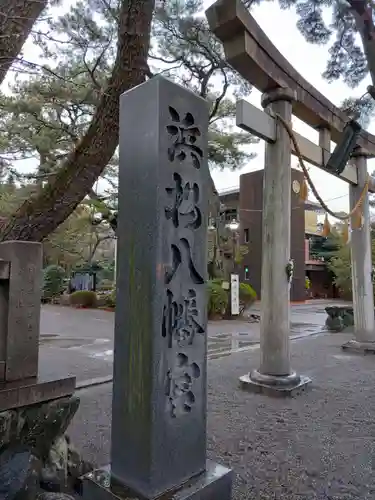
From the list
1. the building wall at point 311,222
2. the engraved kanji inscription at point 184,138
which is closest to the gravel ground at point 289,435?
the engraved kanji inscription at point 184,138

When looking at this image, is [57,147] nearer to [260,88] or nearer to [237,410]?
[260,88]

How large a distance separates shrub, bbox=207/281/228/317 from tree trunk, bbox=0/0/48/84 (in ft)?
34.6

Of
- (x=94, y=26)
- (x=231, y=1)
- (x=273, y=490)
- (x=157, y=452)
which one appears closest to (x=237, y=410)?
(x=273, y=490)

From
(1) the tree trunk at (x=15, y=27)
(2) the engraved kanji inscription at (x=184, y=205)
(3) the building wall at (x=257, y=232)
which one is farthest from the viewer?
(3) the building wall at (x=257, y=232)

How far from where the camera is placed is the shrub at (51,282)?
66.7 feet

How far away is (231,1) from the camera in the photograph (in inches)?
143

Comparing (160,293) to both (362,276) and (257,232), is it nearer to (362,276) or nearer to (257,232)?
(362,276)

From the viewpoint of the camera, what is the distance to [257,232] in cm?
2495

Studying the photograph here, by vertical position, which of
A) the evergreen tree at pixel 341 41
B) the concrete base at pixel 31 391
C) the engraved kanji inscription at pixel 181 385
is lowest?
the concrete base at pixel 31 391

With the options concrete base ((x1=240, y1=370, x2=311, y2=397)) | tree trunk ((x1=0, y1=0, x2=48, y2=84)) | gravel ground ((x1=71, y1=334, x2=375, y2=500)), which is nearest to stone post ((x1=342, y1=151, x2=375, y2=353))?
gravel ground ((x1=71, y1=334, x2=375, y2=500))

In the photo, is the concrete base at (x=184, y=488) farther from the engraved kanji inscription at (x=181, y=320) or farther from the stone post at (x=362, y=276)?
the stone post at (x=362, y=276)

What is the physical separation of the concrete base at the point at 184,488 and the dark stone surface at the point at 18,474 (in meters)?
0.34

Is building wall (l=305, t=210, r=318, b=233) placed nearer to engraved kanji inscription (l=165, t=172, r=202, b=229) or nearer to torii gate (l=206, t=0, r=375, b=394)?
torii gate (l=206, t=0, r=375, b=394)

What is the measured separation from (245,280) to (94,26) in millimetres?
19796
